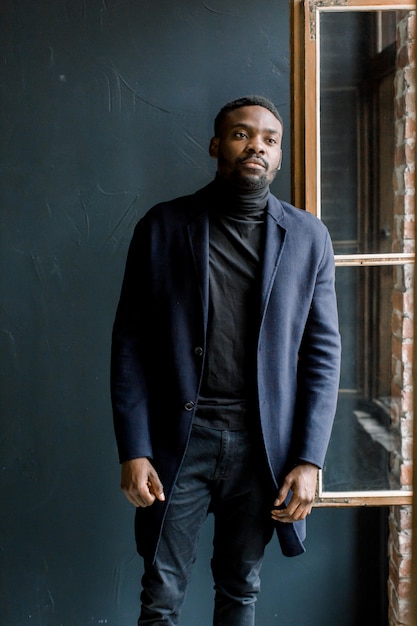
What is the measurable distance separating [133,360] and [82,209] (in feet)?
2.41

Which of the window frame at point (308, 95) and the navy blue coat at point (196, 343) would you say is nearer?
the navy blue coat at point (196, 343)

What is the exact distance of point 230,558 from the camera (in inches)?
80.7

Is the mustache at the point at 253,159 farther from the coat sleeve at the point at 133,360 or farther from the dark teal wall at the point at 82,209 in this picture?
the dark teal wall at the point at 82,209

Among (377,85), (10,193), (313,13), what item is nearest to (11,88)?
(10,193)

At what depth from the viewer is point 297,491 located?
194 cm

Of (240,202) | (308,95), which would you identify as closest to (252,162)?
(240,202)

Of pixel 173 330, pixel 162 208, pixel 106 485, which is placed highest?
pixel 162 208

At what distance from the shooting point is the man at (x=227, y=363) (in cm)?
191

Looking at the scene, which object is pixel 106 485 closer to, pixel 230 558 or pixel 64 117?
pixel 230 558

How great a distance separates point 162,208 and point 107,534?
1.27 meters

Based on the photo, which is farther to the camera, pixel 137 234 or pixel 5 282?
pixel 5 282

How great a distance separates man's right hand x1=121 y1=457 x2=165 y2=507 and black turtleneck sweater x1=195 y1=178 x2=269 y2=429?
0.64 feet

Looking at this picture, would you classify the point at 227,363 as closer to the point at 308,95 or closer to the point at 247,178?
the point at 247,178

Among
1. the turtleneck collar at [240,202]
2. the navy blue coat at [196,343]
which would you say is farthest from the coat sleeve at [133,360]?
the turtleneck collar at [240,202]
